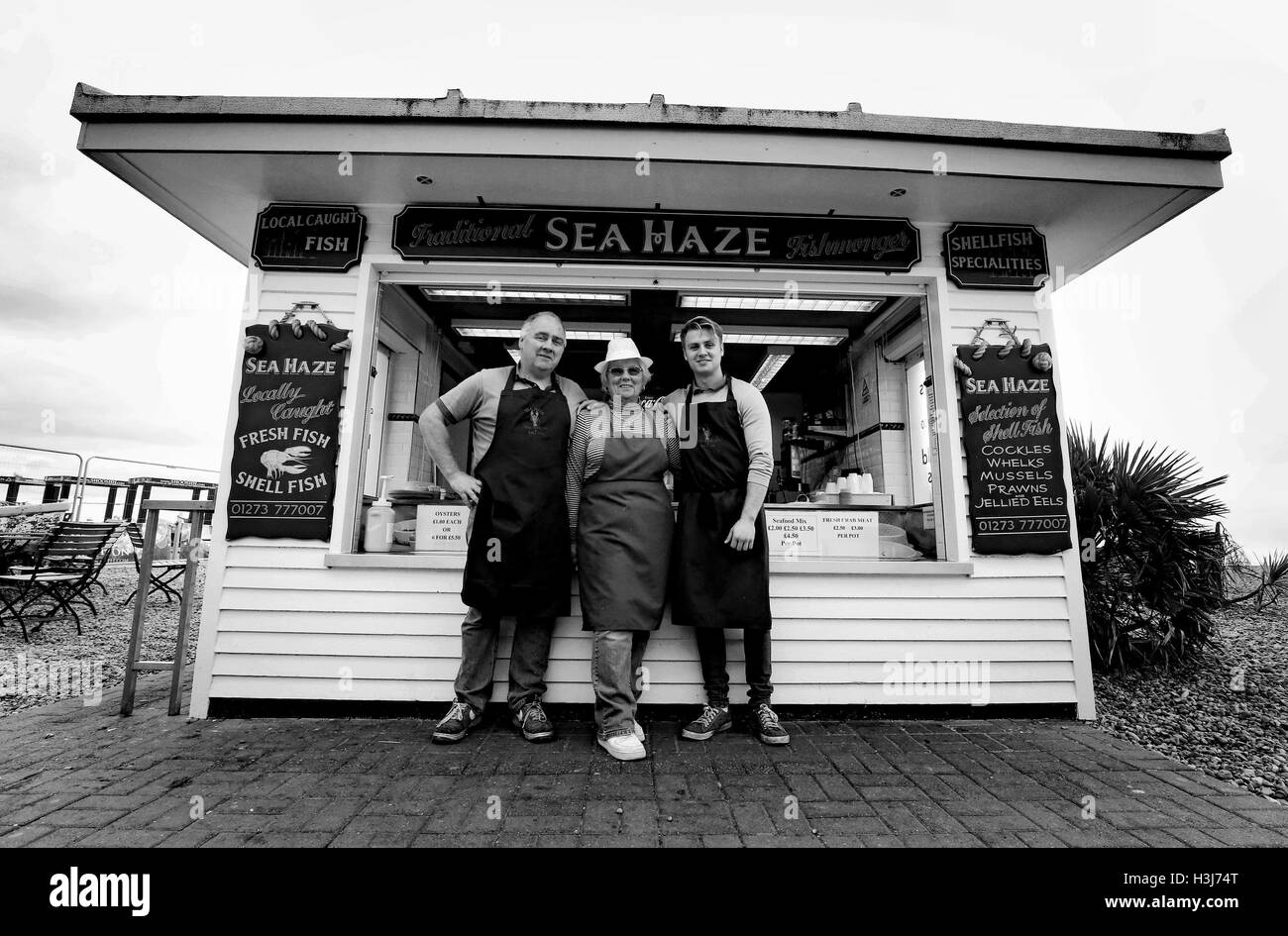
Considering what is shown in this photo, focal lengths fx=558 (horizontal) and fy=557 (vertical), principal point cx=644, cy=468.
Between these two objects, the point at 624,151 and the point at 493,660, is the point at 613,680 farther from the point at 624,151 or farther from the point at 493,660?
the point at 624,151

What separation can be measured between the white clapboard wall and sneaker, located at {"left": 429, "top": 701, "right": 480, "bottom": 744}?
38 cm

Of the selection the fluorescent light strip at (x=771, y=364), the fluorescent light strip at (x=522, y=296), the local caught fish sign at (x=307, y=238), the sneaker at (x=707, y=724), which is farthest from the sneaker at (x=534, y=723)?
the fluorescent light strip at (x=771, y=364)

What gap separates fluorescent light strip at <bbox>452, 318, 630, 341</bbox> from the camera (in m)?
5.55

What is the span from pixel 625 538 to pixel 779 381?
4693 millimetres

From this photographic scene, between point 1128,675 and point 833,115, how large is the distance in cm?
481

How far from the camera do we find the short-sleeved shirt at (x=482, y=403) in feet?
10.7

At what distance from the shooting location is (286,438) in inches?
143

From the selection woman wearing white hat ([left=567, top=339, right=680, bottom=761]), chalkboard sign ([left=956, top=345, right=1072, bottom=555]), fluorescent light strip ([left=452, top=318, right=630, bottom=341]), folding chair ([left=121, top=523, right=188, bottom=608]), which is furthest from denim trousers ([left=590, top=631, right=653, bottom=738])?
folding chair ([left=121, top=523, right=188, bottom=608])

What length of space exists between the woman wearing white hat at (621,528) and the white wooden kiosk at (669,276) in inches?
23.0

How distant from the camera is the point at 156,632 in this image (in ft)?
20.0

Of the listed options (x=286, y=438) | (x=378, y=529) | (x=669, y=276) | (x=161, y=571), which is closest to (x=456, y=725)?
(x=378, y=529)

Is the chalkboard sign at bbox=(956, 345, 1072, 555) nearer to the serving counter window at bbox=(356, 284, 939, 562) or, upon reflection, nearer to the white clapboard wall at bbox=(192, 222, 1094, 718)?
the white clapboard wall at bbox=(192, 222, 1094, 718)
